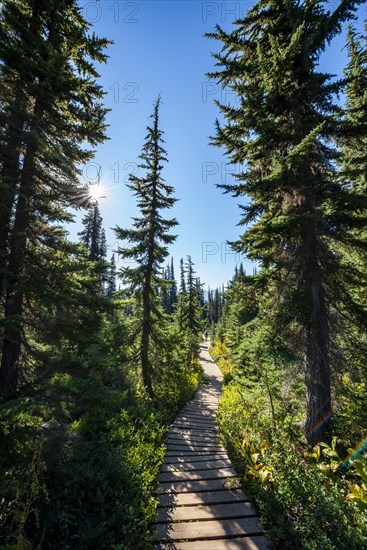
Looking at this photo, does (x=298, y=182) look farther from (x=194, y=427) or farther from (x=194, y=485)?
(x=194, y=427)

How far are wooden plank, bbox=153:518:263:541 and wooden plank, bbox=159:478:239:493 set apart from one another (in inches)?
38.4

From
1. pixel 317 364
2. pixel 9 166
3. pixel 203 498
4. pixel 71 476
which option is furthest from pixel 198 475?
pixel 9 166

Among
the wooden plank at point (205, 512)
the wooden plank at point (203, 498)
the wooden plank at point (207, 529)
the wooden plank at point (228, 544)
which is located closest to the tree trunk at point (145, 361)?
the wooden plank at point (203, 498)

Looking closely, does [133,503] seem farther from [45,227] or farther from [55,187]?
[55,187]

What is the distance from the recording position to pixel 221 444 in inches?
326

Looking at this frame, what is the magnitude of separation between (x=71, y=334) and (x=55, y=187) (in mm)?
4018

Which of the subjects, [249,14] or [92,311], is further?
[249,14]

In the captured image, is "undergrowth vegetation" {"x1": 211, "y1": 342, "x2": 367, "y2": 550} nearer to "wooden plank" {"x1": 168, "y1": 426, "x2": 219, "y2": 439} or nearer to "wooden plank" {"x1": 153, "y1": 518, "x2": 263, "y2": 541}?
"wooden plank" {"x1": 153, "y1": 518, "x2": 263, "y2": 541}

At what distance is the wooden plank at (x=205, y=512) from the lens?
487cm

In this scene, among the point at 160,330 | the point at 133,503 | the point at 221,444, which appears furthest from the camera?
the point at 160,330

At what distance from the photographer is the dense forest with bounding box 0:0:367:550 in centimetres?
454

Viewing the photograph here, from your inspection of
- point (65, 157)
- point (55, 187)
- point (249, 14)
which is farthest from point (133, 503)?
point (249, 14)

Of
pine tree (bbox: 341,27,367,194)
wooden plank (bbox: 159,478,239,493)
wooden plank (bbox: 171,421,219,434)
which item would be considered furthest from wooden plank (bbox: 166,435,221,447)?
pine tree (bbox: 341,27,367,194)

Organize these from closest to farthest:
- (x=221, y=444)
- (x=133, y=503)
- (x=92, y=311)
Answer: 1. (x=133, y=503)
2. (x=92, y=311)
3. (x=221, y=444)
